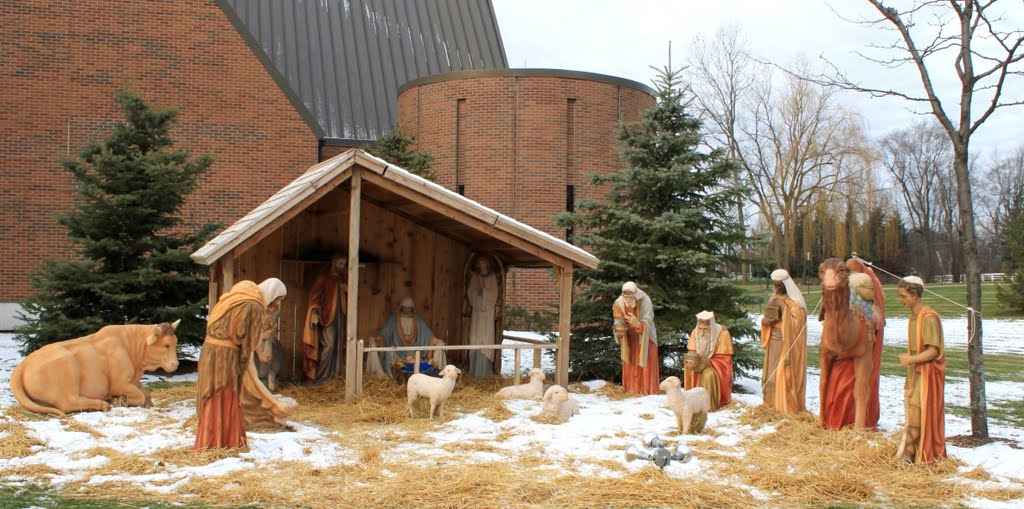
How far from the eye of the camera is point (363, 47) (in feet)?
89.3

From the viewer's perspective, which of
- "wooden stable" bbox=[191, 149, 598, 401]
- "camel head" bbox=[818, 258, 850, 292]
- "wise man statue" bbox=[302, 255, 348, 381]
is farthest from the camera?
"wise man statue" bbox=[302, 255, 348, 381]

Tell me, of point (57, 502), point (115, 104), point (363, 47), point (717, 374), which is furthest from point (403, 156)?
point (57, 502)

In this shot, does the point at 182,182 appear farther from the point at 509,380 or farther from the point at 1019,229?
the point at 1019,229

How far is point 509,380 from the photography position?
41.2ft

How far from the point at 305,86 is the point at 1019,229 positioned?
2457cm

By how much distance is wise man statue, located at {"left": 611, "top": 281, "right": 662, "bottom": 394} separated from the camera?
11.6 m

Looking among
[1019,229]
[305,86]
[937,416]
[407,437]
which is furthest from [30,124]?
[1019,229]

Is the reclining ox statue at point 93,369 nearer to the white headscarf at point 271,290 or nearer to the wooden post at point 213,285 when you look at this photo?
the wooden post at point 213,285

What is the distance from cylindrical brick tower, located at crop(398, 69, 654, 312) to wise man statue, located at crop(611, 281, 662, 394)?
33.7 feet

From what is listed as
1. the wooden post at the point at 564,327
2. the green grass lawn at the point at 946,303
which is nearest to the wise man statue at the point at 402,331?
the wooden post at the point at 564,327

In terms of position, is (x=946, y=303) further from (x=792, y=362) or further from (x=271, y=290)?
(x=271, y=290)

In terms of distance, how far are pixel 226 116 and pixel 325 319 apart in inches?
405

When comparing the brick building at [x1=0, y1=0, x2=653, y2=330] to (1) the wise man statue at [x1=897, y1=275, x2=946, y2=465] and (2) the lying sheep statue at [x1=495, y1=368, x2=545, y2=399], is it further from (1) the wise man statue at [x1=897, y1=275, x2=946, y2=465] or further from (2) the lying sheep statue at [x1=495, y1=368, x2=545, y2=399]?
(1) the wise man statue at [x1=897, y1=275, x2=946, y2=465]

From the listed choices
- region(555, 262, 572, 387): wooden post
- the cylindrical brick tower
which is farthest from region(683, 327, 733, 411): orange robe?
the cylindrical brick tower
